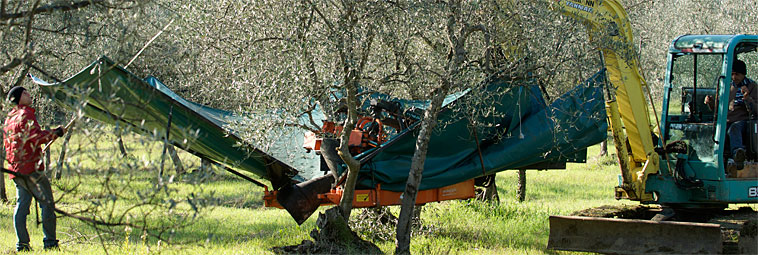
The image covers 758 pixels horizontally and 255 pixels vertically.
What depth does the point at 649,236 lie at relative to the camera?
26.0 feet

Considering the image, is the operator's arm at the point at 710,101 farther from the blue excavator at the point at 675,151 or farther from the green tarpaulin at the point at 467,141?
the green tarpaulin at the point at 467,141

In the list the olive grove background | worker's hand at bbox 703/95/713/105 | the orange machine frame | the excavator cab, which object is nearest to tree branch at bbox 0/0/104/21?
the olive grove background

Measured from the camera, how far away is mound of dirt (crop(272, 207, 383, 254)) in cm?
758

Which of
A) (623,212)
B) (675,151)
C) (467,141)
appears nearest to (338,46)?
(467,141)

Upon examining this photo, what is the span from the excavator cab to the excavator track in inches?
20.3

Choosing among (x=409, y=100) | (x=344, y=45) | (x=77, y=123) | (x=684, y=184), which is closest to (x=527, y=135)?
(x=409, y=100)

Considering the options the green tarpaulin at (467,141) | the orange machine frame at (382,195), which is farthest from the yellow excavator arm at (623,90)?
the orange machine frame at (382,195)

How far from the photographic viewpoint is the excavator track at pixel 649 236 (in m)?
7.61

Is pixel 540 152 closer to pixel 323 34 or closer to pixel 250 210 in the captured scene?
pixel 323 34

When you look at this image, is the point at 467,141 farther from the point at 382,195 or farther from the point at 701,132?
the point at 701,132

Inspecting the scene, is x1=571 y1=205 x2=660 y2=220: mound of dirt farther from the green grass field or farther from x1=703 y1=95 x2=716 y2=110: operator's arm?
x1=703 y1=95 x2=716 y2=110: operator's arm

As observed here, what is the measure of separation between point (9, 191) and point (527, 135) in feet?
38.1

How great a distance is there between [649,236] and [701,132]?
166cm

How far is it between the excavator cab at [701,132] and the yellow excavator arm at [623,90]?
25 cm
